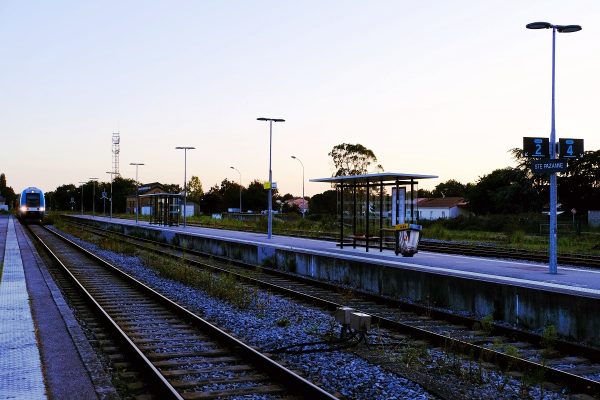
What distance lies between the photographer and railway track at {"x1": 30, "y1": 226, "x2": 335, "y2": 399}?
681 centimetres

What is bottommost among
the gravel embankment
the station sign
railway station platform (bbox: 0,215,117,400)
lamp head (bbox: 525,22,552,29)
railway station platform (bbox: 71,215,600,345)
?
the gravel embankment

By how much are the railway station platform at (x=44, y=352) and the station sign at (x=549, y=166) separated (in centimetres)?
1121

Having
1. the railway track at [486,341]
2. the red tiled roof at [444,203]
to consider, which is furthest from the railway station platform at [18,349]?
the red tiled roof at [444,203]

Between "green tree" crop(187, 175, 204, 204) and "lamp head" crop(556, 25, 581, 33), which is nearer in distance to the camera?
"lamp head" crop(556, 25, 581, 33)

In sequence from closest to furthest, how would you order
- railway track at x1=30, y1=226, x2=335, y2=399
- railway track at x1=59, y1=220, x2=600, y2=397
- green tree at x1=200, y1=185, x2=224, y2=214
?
railway track at x1=30, y1=226, x2=335, y2=399 < railway track at x1=59, y1=220, x2=600, y2=397 < green tree at x1=200, y1=185, x2=224, y2=214

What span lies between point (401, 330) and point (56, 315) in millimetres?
6151

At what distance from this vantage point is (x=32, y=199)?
60719 millimetres

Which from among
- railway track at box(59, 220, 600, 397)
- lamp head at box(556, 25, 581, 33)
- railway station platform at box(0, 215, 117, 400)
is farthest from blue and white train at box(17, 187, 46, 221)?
lamp head at box(556, 25, 581, 33)

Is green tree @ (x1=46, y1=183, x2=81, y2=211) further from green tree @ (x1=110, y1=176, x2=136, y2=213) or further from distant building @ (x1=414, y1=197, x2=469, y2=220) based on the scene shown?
distant building @ (x1=414, y1=197, x2=469, y2=220)

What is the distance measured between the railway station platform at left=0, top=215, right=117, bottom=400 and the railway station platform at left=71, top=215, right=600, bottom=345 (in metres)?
6.93

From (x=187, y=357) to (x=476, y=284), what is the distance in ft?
19.6

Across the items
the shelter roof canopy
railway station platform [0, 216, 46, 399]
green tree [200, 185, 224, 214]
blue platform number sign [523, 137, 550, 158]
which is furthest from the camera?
green tree [200, 185, 224, 214]

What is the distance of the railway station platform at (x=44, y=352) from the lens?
6.59m

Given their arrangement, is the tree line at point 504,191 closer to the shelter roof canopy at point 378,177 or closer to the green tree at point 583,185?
the green tree at point 583,185
